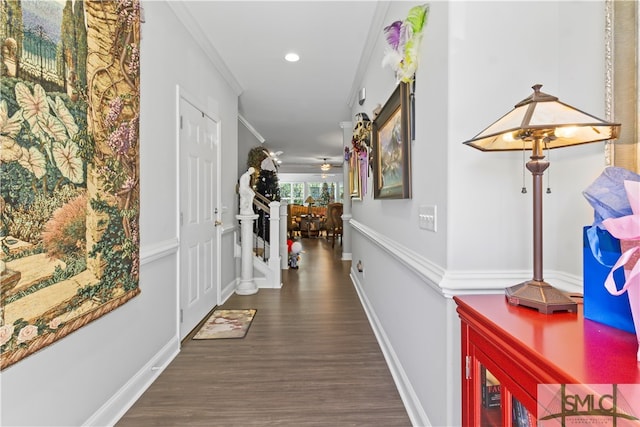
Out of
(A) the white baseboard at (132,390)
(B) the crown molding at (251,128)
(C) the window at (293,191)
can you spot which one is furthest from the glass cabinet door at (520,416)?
(C) the window at (293,191)

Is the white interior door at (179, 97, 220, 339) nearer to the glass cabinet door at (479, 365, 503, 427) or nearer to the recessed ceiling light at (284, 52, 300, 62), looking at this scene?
the recessed ceiling light at (284, 52, 300, 62)

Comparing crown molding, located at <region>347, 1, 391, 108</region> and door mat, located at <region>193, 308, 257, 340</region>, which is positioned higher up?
crown molding, located at <region>347, 1, 391, 108</region>

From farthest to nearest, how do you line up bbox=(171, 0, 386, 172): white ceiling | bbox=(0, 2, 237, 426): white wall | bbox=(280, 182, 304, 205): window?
bbox=(280, 182, 304, 205): window, bbox=(171, 0, 386, 172): white ceiling, bbox=(0, 2, 237, 426): white wall

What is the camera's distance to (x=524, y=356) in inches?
29.0

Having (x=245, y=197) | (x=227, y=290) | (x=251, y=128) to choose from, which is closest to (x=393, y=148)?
(x=245, y=197)

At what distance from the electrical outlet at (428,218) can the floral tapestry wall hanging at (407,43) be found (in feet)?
2.39

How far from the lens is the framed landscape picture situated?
1815 millimetres

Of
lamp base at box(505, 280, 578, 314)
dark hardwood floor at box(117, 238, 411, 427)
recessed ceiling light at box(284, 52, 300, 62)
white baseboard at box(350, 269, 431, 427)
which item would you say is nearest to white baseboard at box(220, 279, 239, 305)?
dark hardwood floor at box(117, 238, 411, 427)

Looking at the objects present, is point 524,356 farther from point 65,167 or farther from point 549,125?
point 65,167

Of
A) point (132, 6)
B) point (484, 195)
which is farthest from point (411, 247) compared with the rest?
point (132, 6)

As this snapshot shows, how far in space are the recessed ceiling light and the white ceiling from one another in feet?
0.20

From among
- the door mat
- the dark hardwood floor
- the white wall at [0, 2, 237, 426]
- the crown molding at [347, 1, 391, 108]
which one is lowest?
the dark hardwood floor

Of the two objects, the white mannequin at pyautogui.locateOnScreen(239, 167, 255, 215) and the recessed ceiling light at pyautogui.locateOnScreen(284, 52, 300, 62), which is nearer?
the recessed ceiling light at pyautogui.locateOnScreen(284, 52, 300, 62)

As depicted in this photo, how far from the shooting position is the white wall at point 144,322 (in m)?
1.33
